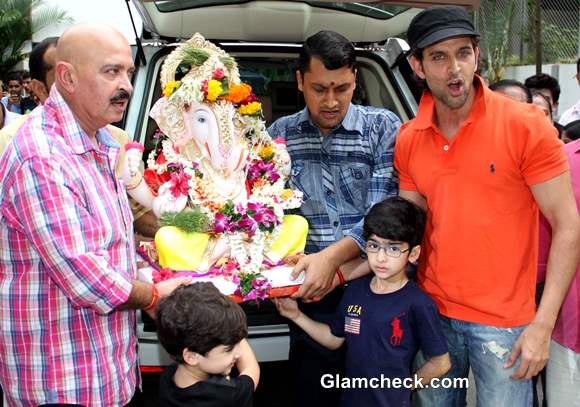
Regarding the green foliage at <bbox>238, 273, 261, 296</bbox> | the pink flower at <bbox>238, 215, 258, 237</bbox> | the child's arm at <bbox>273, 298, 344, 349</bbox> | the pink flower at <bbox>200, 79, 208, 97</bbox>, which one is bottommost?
the child's arm at <bbox>273, 298, 344, 349</bbox>

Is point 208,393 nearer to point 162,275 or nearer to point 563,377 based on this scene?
point 162,275

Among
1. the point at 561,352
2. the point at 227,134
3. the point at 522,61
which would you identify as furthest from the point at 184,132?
the point at 522,61

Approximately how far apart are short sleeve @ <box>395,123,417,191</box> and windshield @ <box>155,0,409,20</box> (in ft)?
2.77

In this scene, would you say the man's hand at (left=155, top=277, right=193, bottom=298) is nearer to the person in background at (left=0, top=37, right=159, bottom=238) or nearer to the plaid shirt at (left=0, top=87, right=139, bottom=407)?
the plaid shirt at (left=0, top=87, right=139, bottom=407)

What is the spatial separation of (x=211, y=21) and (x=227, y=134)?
0.95 metres

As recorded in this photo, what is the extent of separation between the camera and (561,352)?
8.75 ft

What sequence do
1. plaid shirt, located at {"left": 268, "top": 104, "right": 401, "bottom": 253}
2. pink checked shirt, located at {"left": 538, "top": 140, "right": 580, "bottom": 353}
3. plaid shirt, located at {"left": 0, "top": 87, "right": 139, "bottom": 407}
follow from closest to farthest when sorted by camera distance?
plaid shirt, located at {"left": 0, "top": 87, "right": 139, "bottom": 407} → pink checked shirt, located at {"left": 538, "top": 140, "right": 580, "bottom": 353} → plaid shirt, located at {"left": 268, "top": 104, "right": 401, "bottom": 253}

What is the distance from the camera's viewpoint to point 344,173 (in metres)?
2.96

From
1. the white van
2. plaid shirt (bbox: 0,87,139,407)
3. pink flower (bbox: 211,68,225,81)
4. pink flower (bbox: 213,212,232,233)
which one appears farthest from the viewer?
the white van

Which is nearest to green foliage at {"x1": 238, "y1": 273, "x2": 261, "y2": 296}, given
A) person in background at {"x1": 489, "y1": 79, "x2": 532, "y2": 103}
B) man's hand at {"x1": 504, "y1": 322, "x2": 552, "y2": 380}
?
man's hand at {"x1": 504, "y1": 322, "x2": 552, "y2": 380}

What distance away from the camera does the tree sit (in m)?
18.7

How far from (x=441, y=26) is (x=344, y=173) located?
810 millimetres

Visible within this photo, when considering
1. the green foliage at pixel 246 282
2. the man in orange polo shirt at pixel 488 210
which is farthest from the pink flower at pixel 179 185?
the man in orange polo shirt at pixel 488 210

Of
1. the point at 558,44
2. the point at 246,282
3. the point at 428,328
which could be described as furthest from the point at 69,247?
the point at 558,44
